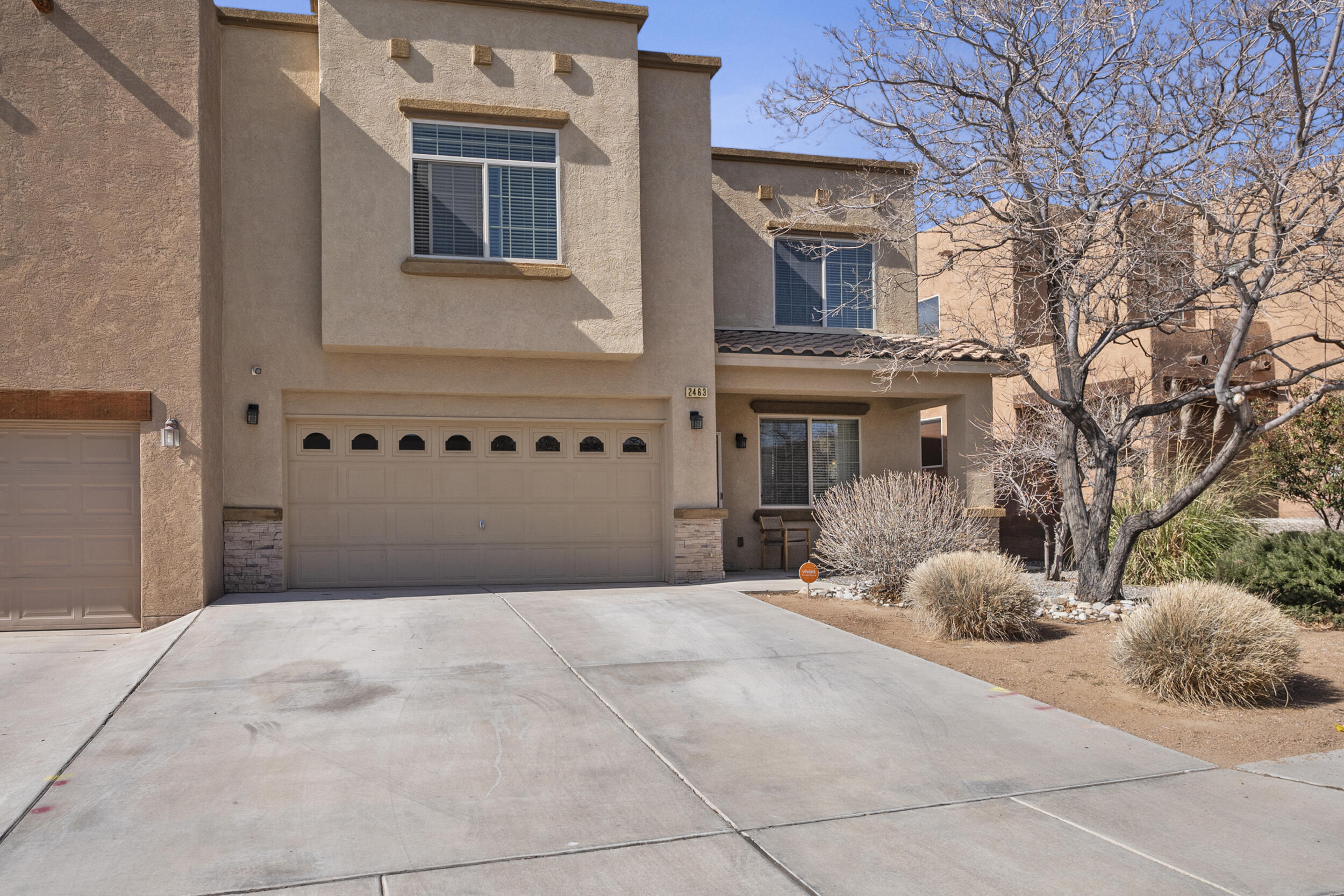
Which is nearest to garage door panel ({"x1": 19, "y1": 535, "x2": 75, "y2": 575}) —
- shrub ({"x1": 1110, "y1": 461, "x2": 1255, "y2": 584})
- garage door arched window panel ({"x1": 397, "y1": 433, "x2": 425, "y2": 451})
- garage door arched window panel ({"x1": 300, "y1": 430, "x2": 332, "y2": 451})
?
garage door arched window panel ({"x1": 300, "y1": 430, "x2": 332, "y2": 451})

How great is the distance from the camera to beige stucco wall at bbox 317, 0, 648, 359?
11938 mm

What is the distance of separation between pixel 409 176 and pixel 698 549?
20.3 feet

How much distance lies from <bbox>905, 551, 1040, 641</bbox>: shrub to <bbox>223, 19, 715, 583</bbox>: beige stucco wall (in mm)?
4438

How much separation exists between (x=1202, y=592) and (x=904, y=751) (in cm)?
318

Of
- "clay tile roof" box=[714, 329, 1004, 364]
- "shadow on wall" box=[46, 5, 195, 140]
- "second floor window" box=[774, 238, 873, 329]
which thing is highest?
"shadow on wall" box=[46, 5, 195, 140]

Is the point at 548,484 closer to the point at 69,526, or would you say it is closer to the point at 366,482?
the point at 366,482

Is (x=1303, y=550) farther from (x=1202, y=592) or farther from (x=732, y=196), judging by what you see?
(x=732, y=196)

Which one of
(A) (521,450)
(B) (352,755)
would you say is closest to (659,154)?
(A) (521,450)

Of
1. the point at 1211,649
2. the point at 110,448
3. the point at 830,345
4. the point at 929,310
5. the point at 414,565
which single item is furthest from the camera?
the point at 929,310

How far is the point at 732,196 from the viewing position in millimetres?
16031

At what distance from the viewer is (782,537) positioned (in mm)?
15836

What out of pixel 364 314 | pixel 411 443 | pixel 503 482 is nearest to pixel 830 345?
pixel 503 482

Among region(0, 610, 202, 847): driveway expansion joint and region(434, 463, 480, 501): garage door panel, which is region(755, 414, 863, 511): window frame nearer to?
region(434, 463, 480, 501): garage door panel

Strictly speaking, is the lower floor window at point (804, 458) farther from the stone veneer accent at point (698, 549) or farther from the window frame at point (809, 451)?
the stone veneer accent at point (698, 549)
